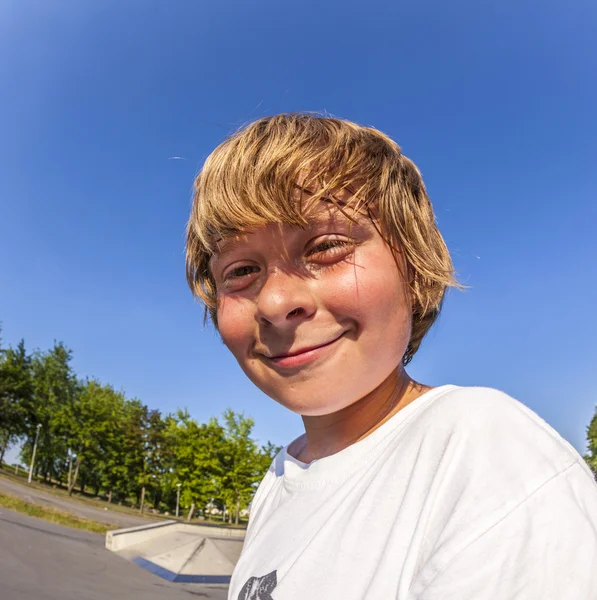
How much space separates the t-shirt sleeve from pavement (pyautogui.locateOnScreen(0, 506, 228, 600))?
29.3 feet

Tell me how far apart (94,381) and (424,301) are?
4806 cm

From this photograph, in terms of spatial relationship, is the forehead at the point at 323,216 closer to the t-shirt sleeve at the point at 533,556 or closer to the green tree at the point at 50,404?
the t-shirt sleeve at the point at 533,556

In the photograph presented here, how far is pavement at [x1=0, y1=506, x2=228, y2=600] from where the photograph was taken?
8.06 m

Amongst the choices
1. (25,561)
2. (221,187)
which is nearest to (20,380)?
(25,561)

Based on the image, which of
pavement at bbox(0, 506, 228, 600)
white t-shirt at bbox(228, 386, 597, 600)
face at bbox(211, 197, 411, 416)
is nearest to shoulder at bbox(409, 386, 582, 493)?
white t-shirt at bbox(228, 386, 597, 600)

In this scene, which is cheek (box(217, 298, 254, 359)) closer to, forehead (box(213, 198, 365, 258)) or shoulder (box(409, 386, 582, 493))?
forehead (box(213, 198, 365, 258))

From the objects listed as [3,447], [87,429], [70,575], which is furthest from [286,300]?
[3,447]

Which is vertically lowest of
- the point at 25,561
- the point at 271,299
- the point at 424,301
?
the point at 25,561

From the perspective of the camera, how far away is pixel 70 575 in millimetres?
9203

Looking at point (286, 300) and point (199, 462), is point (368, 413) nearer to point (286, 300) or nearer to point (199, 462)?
point (286, 300)

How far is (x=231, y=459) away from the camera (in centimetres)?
2978

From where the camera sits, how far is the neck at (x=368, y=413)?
1.25m

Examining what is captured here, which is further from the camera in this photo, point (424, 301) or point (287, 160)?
point (424, 301)

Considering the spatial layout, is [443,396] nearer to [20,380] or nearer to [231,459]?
[231,459]
